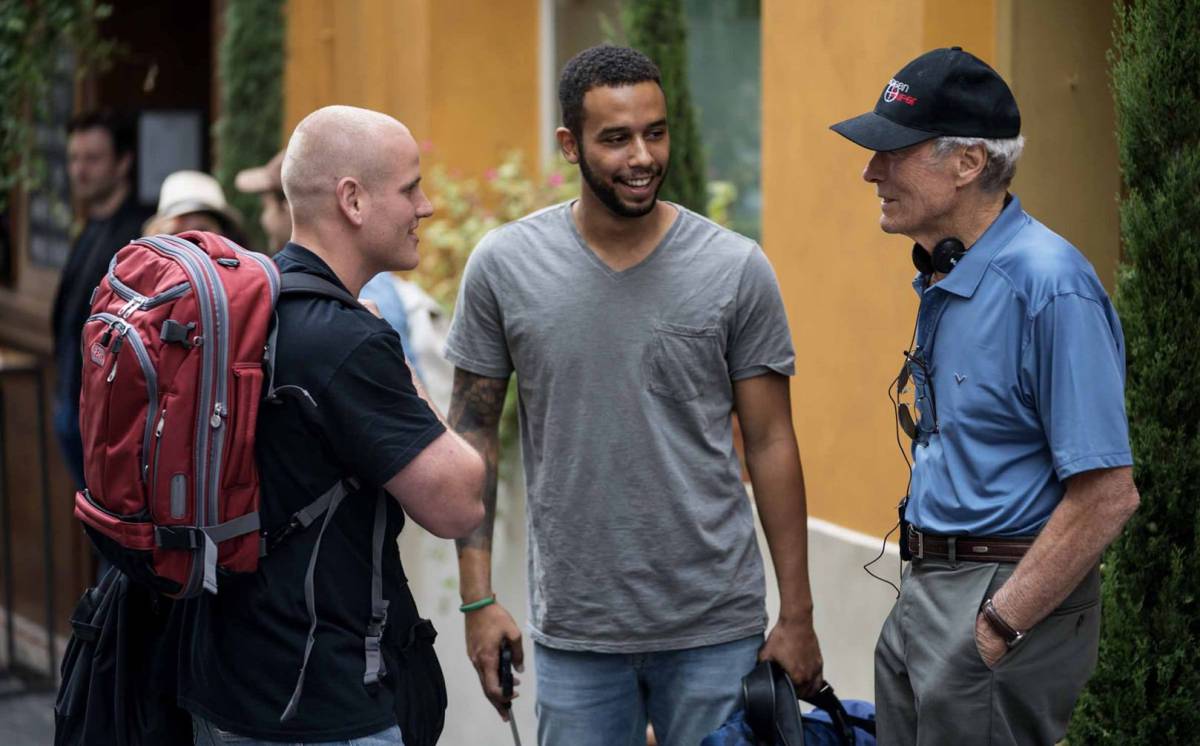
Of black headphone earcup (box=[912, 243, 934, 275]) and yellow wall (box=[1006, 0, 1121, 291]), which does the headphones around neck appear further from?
yellow wall (box=[1006, 0, 1121, 291])

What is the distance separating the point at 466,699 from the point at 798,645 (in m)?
3.09

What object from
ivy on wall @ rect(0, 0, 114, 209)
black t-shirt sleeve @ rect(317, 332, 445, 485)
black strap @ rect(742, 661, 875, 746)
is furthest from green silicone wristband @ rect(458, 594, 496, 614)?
ivy on wall @ rect(0, 0, 114, 209)

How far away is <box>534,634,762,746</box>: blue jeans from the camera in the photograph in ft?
12.8

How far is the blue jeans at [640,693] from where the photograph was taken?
3916 millimetres

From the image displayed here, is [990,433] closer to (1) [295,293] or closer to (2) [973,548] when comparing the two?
(2) [973,548]

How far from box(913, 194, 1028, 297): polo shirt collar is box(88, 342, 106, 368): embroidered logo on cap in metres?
1.56

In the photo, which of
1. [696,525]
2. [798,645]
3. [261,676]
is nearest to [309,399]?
[261,676]

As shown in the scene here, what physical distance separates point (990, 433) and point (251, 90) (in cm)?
704

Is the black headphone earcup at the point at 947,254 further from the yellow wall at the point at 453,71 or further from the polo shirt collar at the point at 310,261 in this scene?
the yellow wall at the point at 453,71

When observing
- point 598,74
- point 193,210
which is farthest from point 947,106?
point 193,210

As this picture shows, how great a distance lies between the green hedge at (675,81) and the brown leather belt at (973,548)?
3.11 meters

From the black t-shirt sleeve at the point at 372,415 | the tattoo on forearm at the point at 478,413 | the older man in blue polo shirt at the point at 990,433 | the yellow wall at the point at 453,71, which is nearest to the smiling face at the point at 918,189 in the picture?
the older man in blue polo shirt at the point at 990,433

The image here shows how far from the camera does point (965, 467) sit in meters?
3.23

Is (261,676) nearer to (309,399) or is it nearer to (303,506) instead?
(303,506)
